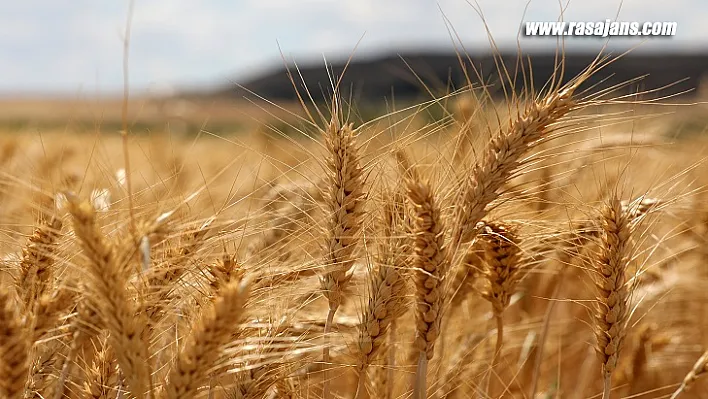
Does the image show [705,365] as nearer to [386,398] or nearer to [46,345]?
[386,398]

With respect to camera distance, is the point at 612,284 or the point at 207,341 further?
the point at 612,284

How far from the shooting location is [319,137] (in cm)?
161

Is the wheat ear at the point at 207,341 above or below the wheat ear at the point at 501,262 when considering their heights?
below

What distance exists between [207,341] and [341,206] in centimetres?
48

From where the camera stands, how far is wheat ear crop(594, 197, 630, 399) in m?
1.44

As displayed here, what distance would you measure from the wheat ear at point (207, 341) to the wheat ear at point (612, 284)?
83 centimetres

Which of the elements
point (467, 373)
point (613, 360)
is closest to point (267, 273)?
point (613, 360)

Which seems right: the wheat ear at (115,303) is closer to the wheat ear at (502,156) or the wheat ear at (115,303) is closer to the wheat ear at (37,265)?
the wheat ear at (37,265)

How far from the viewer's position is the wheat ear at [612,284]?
4.73 feet

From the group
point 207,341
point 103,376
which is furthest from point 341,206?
point 103,376

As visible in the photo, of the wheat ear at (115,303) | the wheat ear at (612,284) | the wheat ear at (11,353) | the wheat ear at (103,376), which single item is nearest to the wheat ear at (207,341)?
the wheat ear at (115,303)

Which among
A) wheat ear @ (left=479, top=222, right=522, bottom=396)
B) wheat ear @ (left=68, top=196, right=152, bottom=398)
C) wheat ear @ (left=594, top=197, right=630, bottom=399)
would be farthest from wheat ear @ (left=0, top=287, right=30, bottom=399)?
wheat ear @ (left=594, top=197, right=630, bottom=399)

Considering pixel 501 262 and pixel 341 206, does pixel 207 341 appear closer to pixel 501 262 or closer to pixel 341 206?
pixel 341 206

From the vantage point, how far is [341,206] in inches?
55.5
